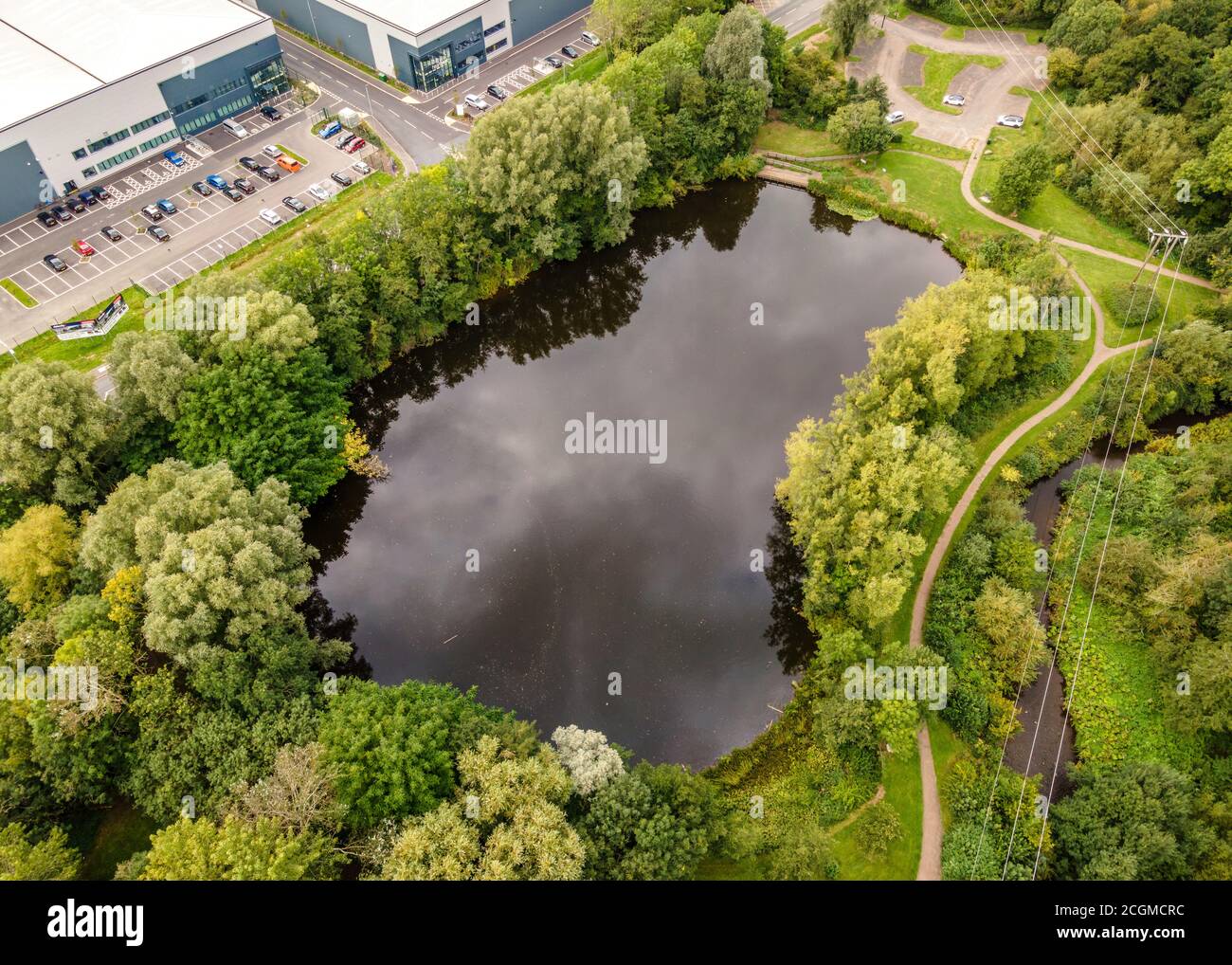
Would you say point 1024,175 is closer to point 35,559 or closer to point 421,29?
point 421,29

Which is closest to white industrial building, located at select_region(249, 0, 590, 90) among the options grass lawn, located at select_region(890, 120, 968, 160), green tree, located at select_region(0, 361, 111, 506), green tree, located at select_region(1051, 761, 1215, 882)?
grass lawn, located at select_region(890, 120, 968, 160)

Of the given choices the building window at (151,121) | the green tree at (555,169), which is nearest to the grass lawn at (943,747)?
the green tree at (555,169)

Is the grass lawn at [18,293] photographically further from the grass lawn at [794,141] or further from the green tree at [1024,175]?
the green tree at [1024,175]

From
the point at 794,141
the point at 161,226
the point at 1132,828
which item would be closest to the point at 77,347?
the point at 161,226

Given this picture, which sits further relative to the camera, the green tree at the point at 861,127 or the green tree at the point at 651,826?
the green tree at the point at 861,127

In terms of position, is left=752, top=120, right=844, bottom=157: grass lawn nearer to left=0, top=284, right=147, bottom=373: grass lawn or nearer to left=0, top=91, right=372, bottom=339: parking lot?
left=0, top=91, right=372, bottom=339: parking lot

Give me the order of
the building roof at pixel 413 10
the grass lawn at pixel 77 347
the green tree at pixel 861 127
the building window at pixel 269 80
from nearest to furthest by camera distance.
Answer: the grass lawn at pixel 77 347 → the green tree at pixel 861 127 → the building roof at pixel 413 10 → the building window at pixel 269 80

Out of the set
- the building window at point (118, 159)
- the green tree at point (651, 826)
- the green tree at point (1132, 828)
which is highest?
the building window at point (118, 159)
